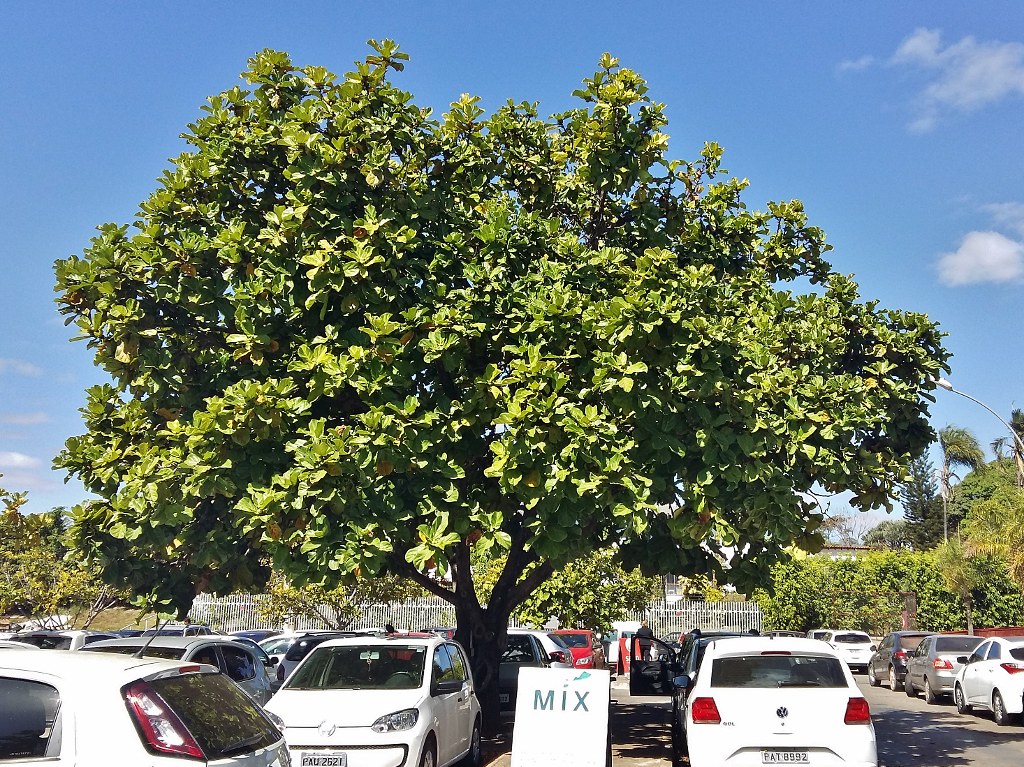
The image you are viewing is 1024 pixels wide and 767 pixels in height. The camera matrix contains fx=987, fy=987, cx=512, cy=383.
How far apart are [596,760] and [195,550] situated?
21.9 feet

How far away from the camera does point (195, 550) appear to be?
44.7 ft

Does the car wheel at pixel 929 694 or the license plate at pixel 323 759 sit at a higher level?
the license plate at pixel 323 759

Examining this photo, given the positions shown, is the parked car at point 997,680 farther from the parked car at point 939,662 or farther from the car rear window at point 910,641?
the car rear window at point 910,641

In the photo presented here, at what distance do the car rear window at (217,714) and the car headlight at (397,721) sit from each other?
13.3 ft

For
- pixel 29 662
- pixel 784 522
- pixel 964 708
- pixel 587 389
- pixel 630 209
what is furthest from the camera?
pixel 964 708

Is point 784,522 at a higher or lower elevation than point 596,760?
higher

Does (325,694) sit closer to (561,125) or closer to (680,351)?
(680,351)

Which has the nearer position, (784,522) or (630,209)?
(784,522)

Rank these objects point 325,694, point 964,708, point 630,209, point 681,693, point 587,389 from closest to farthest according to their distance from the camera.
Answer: point 325,694 → point 587,389 → point 681,693 → point 630,209 → point 964,708

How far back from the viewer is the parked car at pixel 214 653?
40.1 feet

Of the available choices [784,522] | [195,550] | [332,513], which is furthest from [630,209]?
[195,550]

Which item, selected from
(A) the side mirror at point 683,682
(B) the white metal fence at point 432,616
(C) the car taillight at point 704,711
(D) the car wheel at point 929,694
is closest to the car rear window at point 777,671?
(C) the car taillight at point 704,711

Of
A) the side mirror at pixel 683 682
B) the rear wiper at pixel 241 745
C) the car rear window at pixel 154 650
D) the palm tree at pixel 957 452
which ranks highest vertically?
the palm tree at pixel 957 452

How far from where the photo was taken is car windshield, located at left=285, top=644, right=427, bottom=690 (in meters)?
11.1
